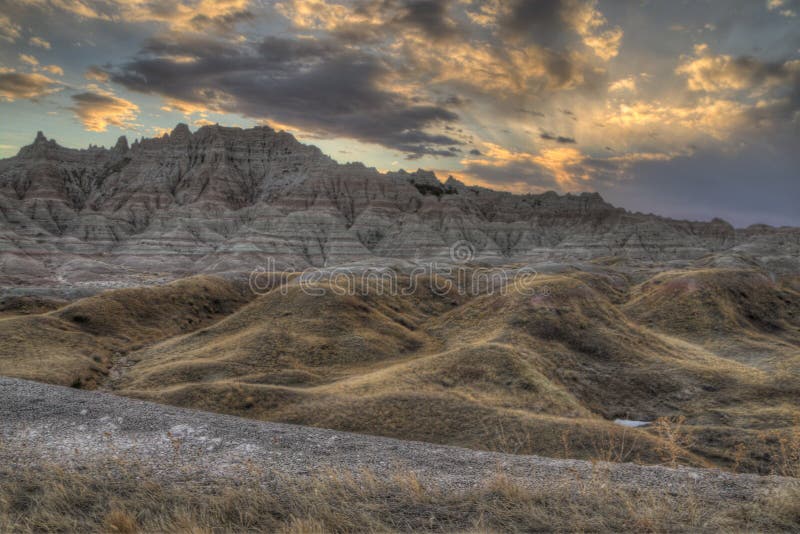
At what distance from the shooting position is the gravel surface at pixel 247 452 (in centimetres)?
1080

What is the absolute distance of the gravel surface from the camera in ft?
35.4

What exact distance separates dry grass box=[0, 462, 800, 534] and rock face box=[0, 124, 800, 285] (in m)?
108

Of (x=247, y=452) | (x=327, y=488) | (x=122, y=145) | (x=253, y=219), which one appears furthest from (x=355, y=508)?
(x=122, y=145)

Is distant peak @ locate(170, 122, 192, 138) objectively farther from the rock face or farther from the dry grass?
the dry grass

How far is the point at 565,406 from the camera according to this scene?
2616 centimetres

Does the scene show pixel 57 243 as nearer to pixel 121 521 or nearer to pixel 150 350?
pixel 150 350

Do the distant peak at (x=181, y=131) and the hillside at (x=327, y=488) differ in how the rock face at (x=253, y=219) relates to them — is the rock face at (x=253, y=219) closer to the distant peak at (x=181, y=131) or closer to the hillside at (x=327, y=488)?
the distant peak at (x=181, y=131)

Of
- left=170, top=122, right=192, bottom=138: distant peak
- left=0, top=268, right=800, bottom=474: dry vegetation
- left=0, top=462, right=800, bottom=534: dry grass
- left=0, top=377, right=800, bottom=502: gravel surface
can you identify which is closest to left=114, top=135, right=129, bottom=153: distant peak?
left=170, top=122, right=192, bottom=138: distant peak

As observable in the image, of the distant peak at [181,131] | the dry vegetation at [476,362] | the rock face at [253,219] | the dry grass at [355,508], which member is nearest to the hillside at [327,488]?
the dry grass at [355,508]

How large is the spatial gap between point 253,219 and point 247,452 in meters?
148

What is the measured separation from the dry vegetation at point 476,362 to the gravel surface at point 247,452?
1432 millimetres

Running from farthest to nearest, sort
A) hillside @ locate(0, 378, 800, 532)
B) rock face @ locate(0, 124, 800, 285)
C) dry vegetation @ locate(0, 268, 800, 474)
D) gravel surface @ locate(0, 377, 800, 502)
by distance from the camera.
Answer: rock face @ locate(0, 124, 800, 285)
dry vegetation @ locate(0, 268, 800, 474)
gravel surface @ locate(0, 377, 800, 502)
hillside @ locate(0, 378, 800, 532)

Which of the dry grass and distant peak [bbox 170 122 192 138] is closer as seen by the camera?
the dry grass

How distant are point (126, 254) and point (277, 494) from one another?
140 m
